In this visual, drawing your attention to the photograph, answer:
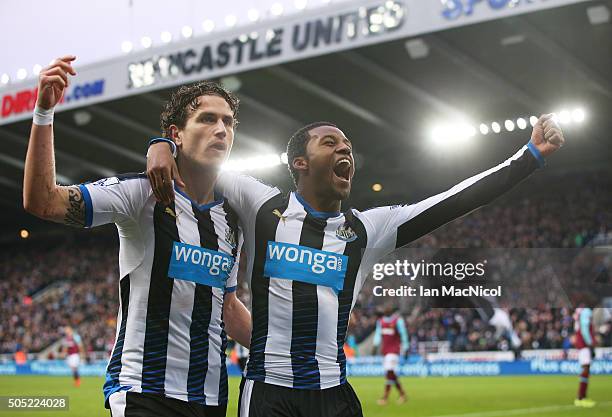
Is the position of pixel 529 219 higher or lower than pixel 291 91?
lower

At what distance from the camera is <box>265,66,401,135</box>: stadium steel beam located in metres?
19.5

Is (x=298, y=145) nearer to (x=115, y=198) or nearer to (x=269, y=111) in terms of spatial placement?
(x=115, y=198)

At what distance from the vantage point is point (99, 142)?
2567 centimetres

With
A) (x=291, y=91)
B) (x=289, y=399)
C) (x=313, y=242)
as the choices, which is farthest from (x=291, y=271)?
(x=291, y=91)

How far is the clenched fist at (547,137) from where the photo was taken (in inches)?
136

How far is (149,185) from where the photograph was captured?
10.3 feet

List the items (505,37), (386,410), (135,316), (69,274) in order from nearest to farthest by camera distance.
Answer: (135,316)
(386,410)
(505,37)
(69,274)

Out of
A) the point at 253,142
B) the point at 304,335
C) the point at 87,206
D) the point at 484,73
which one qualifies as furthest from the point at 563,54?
the point at 87,206

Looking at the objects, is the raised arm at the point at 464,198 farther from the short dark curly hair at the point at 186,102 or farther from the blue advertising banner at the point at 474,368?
the blue advertising banner at the point at 474,368

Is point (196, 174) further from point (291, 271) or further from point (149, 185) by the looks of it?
point (291, 271)

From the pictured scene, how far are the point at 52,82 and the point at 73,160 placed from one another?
2588cm

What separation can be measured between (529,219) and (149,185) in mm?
22741

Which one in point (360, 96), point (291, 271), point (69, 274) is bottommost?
point (291, 271)

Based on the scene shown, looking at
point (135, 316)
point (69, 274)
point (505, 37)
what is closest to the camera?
point (135, 316)
